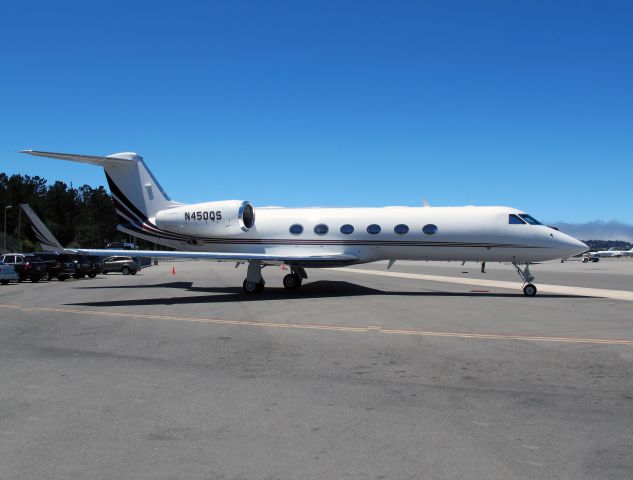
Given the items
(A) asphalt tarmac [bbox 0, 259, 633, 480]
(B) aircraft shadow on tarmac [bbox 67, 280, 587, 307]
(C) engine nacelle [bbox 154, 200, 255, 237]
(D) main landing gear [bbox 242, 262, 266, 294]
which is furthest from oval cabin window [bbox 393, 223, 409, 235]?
(A) asphalt tarmac [bbox 0, 259, 633, 480]

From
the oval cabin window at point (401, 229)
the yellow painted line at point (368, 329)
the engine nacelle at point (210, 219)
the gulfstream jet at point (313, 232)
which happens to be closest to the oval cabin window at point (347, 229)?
the gulfstream jet at point (313, 232)

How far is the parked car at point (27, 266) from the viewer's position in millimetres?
29453

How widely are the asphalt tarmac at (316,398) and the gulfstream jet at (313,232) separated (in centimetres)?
659

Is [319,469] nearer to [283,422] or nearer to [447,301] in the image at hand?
[283,422]

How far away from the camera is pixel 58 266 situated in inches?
1276

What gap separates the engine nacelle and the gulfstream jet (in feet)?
0.13

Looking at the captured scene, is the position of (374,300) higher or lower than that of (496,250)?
lower

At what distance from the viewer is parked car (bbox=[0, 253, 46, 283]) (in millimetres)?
29453

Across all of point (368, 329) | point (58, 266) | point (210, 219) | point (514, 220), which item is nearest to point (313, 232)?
point (210, 219)

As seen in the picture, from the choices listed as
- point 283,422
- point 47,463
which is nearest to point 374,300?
point 283,422

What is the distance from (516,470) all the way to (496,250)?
16.1 metres

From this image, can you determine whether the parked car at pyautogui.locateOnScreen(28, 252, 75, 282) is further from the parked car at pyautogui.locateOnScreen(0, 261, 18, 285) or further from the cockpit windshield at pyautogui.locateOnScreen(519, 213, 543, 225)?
the cockpit windshield at pyautogui.locateOnScreen(519, 213, 543, 225)

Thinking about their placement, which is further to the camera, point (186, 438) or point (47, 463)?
point (186, 438)

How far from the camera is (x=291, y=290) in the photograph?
21938 mm
